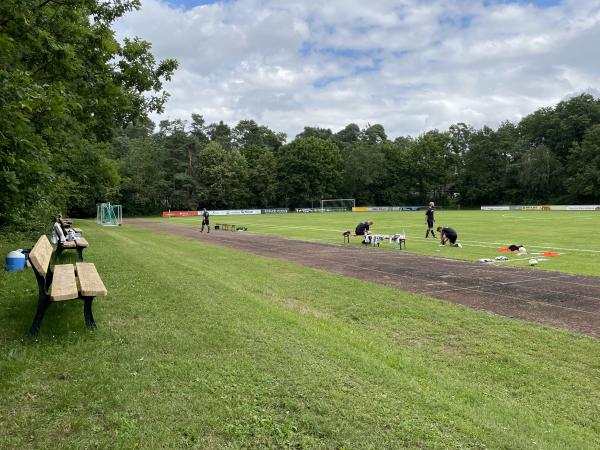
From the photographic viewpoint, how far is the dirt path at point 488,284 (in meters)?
8.02

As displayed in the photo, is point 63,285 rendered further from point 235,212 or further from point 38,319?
point 235,212

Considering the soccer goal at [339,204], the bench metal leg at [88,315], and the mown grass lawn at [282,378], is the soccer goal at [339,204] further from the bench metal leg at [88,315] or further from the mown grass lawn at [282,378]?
the bench metal leg at [88,315]

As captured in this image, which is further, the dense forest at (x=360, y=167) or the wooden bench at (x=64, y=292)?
the dense forest at (x=360, y=167)

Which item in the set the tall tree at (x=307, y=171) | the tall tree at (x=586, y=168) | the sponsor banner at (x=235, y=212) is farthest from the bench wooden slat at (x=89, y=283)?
the tall tree at (x=307, y=171)

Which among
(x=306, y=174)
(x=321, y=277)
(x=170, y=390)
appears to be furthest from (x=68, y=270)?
(x=306, y=174)

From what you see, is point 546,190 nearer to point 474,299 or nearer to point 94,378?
point 474,299

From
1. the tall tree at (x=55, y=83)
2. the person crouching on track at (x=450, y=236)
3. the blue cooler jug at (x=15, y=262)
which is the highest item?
the tall tree at (x=55, y=83)

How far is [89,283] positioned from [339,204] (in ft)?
305

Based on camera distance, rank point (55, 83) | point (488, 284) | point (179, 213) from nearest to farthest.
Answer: point (55, 83)
point (488, 284)
point (179, 213)

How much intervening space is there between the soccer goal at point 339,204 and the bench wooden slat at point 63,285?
8818 centimetres

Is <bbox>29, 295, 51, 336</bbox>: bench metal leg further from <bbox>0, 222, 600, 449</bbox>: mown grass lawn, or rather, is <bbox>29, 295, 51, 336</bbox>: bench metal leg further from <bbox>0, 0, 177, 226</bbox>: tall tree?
<bbox>0, 0, 177, 226</bbox>: tall tree

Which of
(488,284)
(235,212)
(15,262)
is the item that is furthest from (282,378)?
(235,212)

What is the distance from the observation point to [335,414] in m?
3.74

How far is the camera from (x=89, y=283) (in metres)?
5.92
